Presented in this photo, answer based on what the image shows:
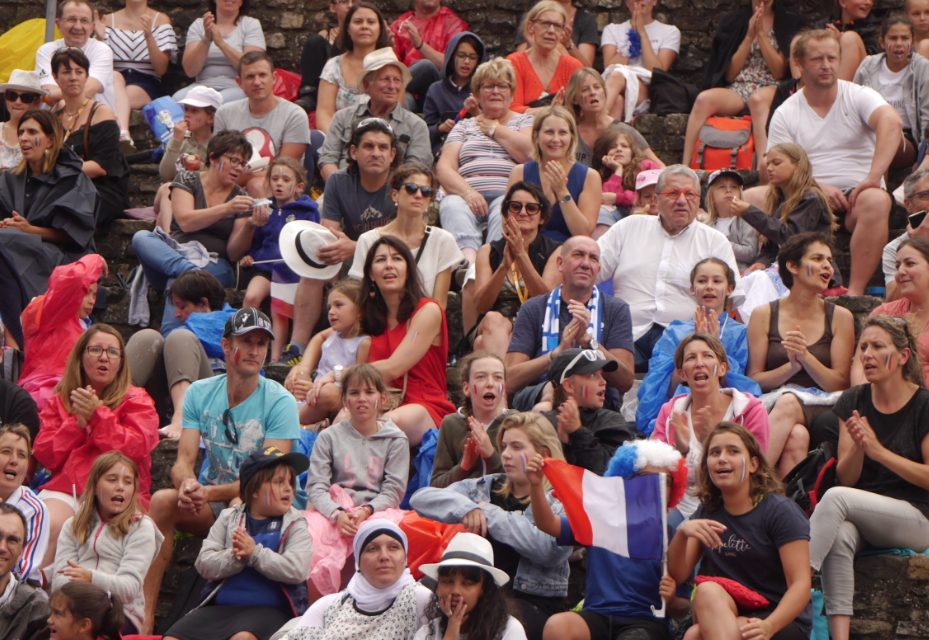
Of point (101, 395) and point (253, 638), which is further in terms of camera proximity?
point (101, 395)

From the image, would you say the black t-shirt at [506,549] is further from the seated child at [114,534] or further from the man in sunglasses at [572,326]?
the seated child at [114,534]

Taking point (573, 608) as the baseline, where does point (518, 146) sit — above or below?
above

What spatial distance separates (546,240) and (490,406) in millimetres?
1853

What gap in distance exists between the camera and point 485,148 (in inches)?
464

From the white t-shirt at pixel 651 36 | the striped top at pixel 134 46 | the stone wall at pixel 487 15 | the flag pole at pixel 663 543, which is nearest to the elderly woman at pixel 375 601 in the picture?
the flag pole at pixel 663 543

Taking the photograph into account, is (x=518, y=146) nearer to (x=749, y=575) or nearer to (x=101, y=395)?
(x=101, y=395)

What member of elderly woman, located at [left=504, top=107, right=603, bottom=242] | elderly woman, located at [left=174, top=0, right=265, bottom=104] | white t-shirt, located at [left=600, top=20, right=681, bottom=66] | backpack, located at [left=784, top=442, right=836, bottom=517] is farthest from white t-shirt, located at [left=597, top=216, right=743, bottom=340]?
elderly woman, located at [left=174, top=0, right=265, bottom=104]

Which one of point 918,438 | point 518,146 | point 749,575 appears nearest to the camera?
point 749,575

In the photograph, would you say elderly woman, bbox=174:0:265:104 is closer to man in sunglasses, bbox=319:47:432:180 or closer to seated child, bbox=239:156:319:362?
man in sunglasses, bbox=319:47:432:180

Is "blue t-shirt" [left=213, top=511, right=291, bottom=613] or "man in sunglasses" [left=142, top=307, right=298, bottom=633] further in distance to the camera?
"man in sunglasses" [left=142, top=307, right=298, bottom=633]

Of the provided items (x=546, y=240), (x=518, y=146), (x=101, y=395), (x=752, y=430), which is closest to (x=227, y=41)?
(x=518, y=146)

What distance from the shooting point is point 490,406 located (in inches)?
354

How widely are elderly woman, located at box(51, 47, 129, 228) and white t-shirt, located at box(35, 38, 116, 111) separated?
51 cm

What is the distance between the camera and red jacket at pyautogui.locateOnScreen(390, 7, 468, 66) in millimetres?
13992
